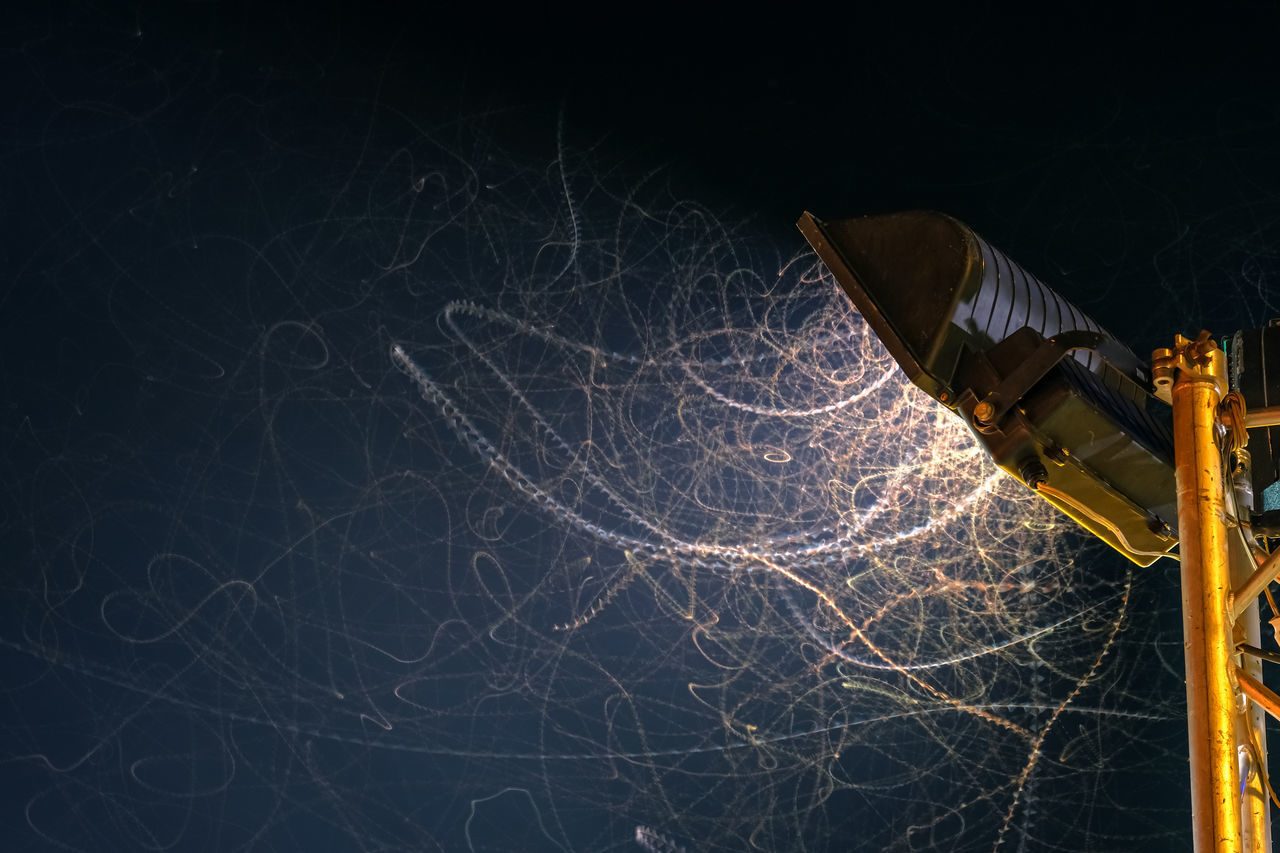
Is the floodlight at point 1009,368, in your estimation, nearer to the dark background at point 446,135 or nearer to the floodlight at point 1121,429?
the floodlight at point 1121,429

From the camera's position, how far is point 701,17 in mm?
3119

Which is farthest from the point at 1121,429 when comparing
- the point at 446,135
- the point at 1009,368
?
the point at 446,135

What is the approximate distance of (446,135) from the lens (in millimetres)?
2828

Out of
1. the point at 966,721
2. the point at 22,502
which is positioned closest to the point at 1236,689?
the point at 966,721

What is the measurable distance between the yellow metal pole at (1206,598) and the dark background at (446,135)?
5.06 feet

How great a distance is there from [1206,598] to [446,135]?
1.98m

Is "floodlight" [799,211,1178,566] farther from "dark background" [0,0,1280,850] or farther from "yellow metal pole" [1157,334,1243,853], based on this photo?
"dark background" [0,0,1280,850]

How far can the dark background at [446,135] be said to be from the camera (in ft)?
8.29

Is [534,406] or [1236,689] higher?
[534,406]

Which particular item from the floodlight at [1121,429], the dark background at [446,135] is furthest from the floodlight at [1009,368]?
the dark background at [446,135]

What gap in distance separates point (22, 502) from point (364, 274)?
0.84 m

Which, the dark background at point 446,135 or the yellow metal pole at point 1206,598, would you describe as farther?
the dark background at point 446,135

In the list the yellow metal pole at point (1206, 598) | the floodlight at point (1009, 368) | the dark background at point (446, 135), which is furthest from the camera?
the dark background at point (446, 135)

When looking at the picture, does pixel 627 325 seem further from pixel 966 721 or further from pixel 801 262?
pixel 966 721
